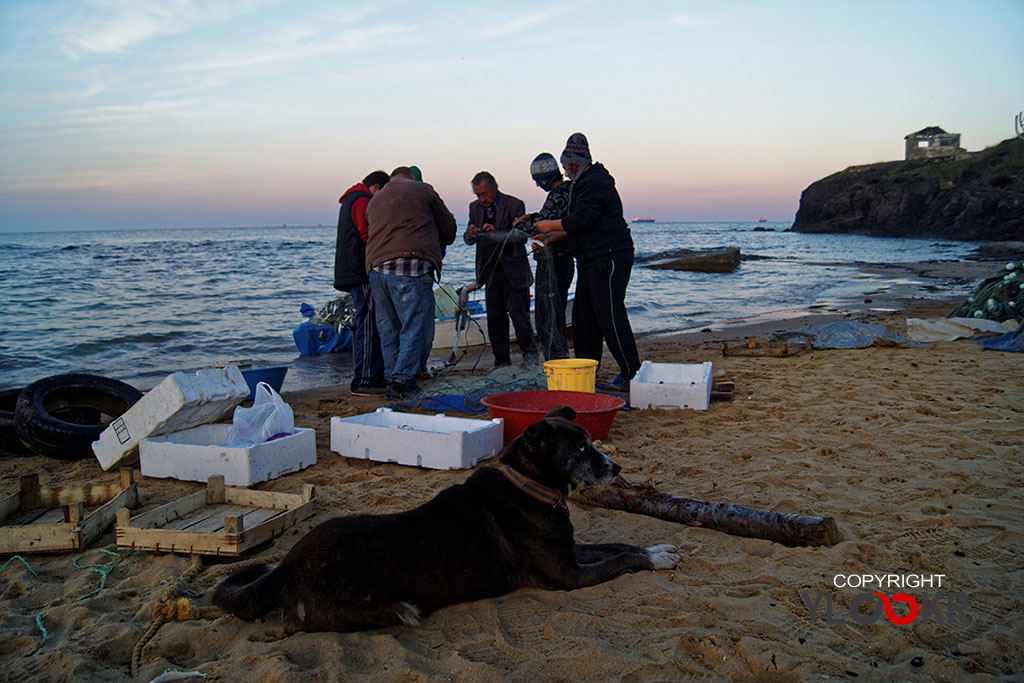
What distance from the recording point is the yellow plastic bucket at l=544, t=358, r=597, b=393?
245 inches

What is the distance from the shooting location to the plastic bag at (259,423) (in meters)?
5.18

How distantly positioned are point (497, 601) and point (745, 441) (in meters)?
3.02

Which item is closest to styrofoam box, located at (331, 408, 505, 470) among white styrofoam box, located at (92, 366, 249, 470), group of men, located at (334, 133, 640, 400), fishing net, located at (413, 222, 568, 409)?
white styrofoam box, located at (92, 366, 249, 470)

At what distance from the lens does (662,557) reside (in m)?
3.40

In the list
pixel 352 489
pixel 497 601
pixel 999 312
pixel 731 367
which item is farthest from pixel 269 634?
pixel 999 312

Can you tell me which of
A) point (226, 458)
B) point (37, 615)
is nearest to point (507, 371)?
point (226, 458)

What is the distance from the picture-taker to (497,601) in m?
Result: 3.16

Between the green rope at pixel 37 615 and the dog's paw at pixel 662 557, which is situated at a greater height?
the dog's paw at pixel 662 557

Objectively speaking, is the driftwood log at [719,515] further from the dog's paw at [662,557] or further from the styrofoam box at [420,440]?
the styrofoam box at [420,440]

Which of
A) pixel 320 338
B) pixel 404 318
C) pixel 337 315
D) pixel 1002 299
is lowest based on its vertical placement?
pixel 320 338

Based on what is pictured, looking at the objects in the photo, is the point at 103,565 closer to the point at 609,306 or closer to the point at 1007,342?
the point at 609,306

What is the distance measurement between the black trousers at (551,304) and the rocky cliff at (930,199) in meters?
41.9

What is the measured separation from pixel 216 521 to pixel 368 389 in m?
3.97

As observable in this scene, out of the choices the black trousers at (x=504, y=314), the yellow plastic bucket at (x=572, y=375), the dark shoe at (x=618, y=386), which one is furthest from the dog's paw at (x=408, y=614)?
the black trousers at (x=504, y=314)
